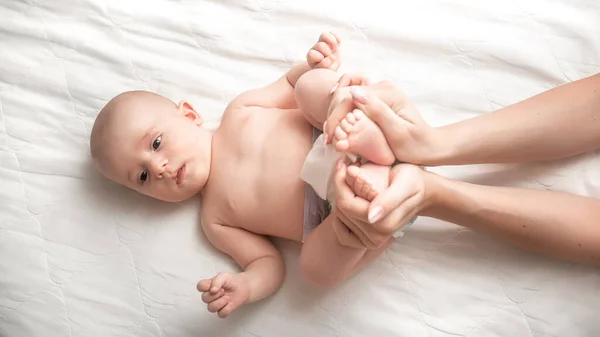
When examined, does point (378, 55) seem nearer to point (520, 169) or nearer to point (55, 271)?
point (520, 169)

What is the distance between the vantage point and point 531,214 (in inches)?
40.1

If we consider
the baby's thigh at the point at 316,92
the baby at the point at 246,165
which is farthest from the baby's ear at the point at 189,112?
the baby's thigh at the point at 316,92

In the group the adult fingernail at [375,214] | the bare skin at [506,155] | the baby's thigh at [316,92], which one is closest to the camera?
the adult fingernail at [375,214]

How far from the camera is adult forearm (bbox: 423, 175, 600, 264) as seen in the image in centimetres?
101

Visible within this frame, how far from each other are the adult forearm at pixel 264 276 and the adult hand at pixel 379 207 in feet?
0.66

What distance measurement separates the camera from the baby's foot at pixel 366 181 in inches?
35.8

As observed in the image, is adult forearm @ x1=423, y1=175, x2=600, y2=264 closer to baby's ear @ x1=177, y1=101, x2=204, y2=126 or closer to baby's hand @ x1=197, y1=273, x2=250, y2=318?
baby's hand @ x1=197, y1=273, x2=250, y2=318

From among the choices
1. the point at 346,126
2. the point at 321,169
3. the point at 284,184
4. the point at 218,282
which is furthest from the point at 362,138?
the point at 218,282

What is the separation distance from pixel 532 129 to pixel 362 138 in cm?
29

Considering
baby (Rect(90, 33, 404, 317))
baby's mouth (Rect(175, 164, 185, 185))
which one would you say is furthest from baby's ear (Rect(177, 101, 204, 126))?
baby's mouth (Rect(175, 164, 185, 185))

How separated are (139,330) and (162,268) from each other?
126mm

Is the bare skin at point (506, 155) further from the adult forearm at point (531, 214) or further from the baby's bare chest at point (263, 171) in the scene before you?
the baby's bare chest at point (263, 171)

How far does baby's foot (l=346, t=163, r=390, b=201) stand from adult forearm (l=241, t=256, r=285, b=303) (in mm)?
308

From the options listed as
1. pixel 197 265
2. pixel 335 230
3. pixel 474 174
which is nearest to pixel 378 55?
pixel 474 174
